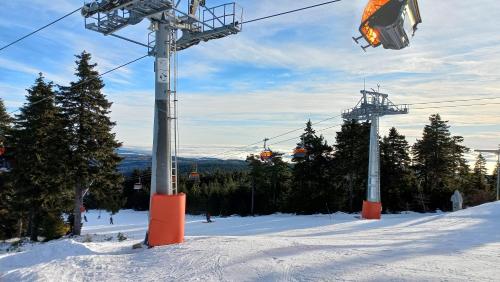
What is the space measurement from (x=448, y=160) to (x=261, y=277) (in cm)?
5230

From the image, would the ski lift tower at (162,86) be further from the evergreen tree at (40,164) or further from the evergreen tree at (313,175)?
the evergreen tree at (313,175)

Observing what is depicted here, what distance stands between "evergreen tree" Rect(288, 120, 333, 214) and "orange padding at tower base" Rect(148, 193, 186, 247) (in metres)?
41.1

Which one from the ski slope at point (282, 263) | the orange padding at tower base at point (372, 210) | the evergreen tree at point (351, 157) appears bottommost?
the orange padding at tower base at point (372, 210)

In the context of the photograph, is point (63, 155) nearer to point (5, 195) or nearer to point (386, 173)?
point (5, 195)

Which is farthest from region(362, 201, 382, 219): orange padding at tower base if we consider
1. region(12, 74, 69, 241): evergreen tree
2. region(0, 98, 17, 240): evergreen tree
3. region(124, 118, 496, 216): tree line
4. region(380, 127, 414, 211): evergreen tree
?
region(0, 98, 17, 240): evergreen tree

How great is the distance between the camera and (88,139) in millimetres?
29906

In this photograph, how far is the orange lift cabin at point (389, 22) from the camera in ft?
23.0

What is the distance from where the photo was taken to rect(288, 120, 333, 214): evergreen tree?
5231cm

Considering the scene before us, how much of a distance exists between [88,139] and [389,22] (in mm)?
26597

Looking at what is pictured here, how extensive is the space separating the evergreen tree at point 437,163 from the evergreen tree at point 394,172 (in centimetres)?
466

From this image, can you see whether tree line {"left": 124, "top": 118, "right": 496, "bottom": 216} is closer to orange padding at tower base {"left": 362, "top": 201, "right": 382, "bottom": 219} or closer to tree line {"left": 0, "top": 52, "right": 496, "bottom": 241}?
tree line {"left": 0, "top": 52, "right": 496, "bottom": 241}

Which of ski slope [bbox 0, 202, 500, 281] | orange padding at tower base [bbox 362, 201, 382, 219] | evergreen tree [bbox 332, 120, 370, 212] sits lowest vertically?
orange padding at tower base [bbox 362, 201, 382, 219]

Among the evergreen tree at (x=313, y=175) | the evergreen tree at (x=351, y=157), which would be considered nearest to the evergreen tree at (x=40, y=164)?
the evergreen tree at (x=313, y=175)

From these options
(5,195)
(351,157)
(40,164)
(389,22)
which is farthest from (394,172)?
(389,22)
